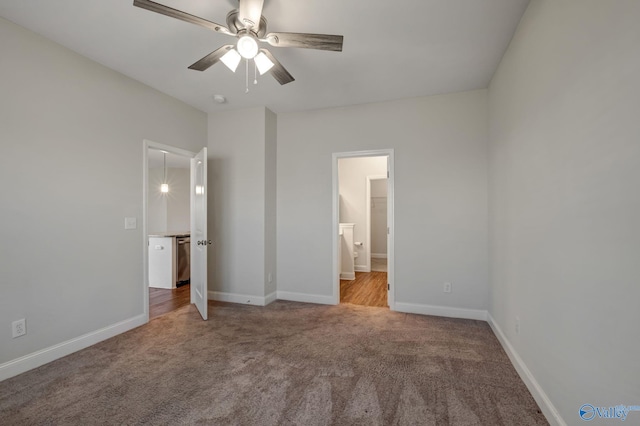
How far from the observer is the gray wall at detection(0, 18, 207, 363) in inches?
87.2

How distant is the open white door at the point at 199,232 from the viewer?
341cm

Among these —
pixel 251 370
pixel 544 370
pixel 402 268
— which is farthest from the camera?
pixel 402 268

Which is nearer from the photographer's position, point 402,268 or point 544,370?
point 544,370

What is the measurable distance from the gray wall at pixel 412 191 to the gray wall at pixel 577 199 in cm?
102

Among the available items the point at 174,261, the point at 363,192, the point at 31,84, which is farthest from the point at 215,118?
the point at 363,192

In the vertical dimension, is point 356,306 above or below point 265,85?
below

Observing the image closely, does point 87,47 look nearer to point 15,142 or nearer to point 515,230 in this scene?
point 15,142

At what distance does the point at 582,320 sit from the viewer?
4.55 feet

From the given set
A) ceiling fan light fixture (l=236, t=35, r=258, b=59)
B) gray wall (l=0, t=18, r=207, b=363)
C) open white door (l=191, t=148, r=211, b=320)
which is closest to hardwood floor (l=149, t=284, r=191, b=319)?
open white door (l=191, t=148, r=211, b=320)

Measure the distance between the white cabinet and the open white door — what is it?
3.63 feet

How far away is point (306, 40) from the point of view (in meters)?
1.94

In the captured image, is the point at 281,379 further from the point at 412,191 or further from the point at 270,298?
the point at 412,191

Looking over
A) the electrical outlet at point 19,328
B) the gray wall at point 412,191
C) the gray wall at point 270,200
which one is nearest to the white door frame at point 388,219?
the gray wall at point 412,191

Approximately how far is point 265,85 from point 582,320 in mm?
3290
